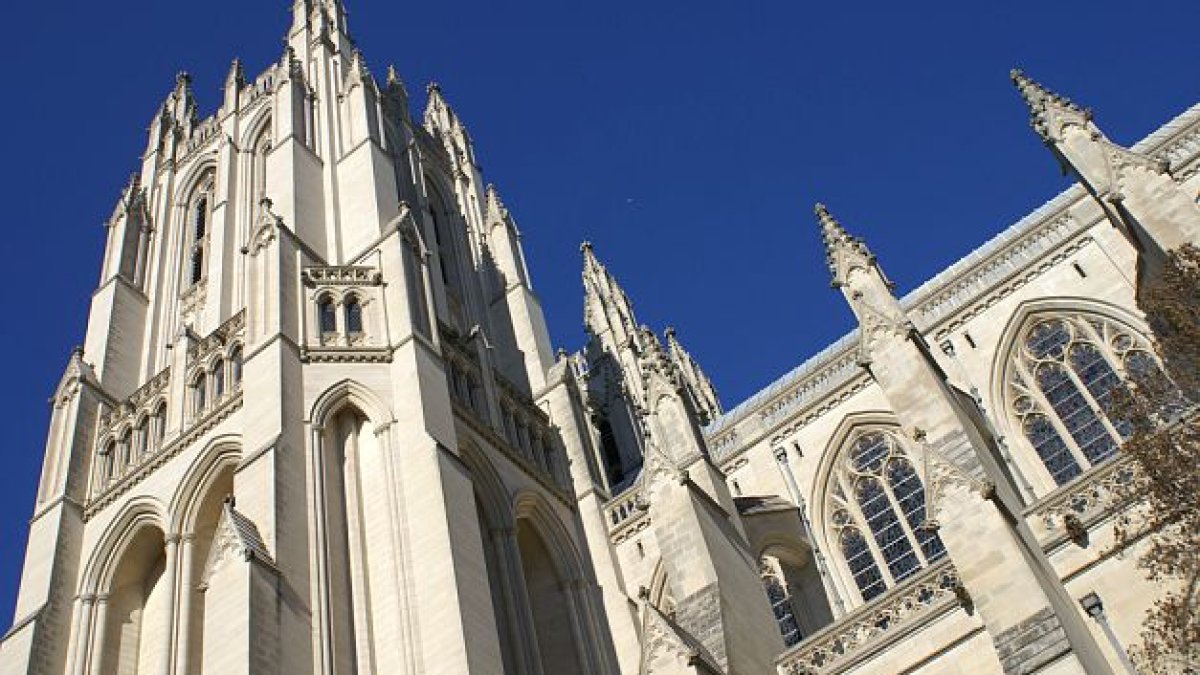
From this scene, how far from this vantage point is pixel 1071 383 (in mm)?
21109

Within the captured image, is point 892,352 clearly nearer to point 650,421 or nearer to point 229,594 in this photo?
point 650,421

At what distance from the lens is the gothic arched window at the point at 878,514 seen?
68.8 ft

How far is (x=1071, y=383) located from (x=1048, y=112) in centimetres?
465

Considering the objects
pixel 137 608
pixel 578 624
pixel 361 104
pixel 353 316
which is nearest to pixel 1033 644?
pixel 578 624

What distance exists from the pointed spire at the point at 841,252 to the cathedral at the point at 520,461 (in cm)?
13

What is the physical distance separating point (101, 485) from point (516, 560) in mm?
8156

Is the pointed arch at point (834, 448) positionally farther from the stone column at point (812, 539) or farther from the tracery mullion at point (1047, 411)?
the tracery mullion at point (1047, 411)

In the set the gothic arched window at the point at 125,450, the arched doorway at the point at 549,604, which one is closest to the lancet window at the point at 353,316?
the arched doorway at the point at 549,604

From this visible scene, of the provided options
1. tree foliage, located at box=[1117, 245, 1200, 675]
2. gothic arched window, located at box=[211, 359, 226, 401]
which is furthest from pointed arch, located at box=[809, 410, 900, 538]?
gothic arched window, located at box=[211, 359, 226, 401]

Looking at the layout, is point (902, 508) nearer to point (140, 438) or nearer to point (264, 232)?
point (264, 232)

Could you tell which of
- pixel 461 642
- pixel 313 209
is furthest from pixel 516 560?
pixel 313 209

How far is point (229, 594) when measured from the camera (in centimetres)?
1565

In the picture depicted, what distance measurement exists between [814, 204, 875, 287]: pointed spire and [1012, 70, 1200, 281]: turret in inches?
140

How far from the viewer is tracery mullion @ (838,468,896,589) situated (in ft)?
69.0
